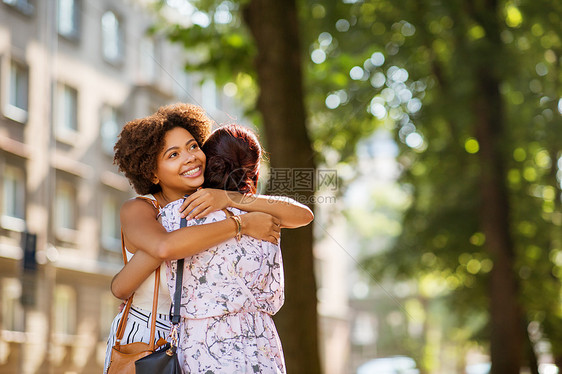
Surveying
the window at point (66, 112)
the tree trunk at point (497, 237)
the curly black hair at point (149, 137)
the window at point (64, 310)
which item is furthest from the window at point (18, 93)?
the curly black hair at point (149, 137)

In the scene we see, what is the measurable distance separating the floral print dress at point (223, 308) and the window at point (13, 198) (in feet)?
31.9

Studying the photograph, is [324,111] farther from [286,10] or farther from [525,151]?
[286,10]

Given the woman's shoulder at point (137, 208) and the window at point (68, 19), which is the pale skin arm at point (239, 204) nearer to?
the woman's shoulder at point (137, 208)

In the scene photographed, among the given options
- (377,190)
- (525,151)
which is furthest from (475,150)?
(377,190)

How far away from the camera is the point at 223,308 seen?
2.45 meters

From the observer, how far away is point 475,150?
551 inches

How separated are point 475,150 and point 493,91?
150cm

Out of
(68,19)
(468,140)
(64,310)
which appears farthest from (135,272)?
(64,310)

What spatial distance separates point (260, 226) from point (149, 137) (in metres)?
0.50

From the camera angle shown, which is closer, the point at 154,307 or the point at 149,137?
the point at 154,307

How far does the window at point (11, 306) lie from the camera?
12094 millimetres

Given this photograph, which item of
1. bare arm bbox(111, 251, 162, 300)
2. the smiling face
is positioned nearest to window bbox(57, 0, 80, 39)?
the smiling face

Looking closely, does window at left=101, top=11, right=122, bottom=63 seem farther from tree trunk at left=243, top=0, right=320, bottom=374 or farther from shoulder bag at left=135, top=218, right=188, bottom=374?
shoulder bag at left=135, top=218, right=188, bottom=374

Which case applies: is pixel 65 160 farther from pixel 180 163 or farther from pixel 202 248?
pixel 202 248
